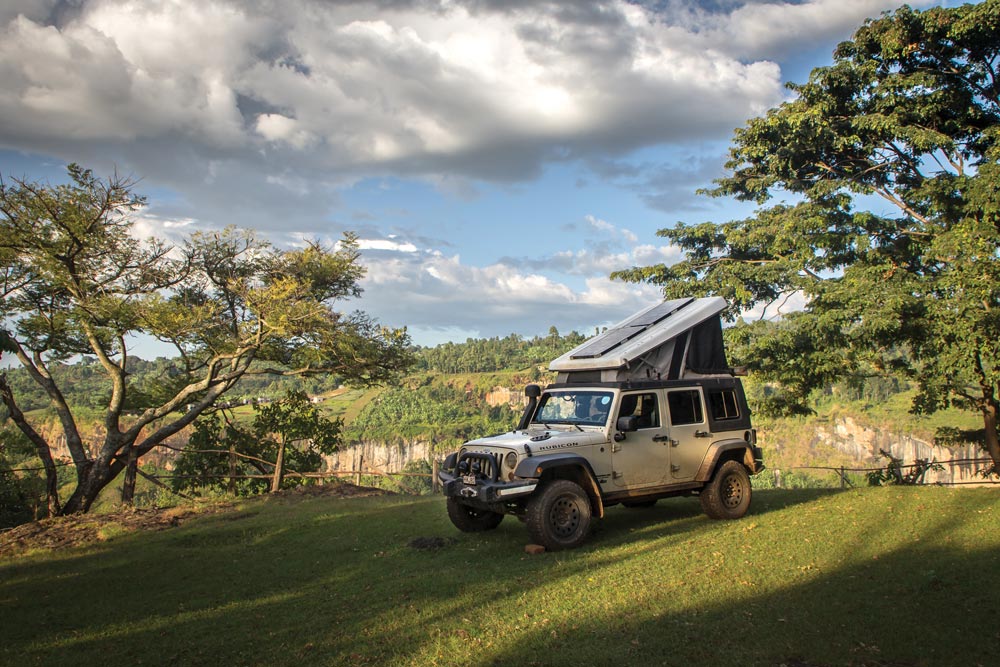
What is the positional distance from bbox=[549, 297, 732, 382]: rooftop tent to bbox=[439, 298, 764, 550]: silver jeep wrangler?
0.02 m

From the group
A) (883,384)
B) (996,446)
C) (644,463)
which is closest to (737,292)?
(996,446)

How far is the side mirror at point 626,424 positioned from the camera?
8.98 meters

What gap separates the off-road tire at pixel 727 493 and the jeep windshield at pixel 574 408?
238 cm

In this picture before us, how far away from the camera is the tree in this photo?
14328 mm

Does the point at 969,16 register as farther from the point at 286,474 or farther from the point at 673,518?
the point at 286,474

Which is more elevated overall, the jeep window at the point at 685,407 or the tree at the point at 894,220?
the tree at the point at 894,220

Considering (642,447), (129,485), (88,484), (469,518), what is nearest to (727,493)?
(642,447)

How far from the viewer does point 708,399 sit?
413 inches

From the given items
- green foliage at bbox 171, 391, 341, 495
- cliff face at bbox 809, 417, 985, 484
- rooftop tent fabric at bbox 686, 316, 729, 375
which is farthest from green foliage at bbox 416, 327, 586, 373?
rooftop tent fabric at bbox 686, 316, 729, 375

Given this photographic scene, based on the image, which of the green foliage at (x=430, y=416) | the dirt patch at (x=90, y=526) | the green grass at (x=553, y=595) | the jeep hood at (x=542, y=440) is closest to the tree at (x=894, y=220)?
the green grass at (x=553, y=595)

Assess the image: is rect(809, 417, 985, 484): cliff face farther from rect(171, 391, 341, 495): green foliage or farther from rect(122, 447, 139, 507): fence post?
rect(122, 447, 139, 507): fence post

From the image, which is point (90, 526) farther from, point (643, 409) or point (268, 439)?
point (268, 439)

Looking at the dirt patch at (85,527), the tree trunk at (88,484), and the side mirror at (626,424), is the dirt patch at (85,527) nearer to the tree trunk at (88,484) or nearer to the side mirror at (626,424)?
the tree trunk at (88,484)

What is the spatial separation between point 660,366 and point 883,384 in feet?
269
